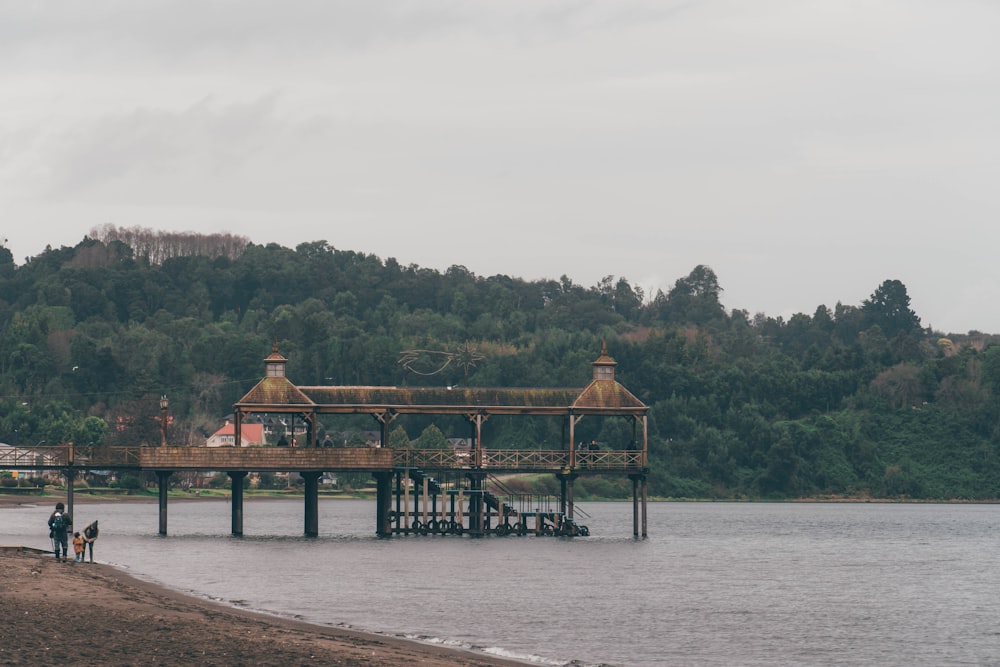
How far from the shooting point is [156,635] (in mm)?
40500

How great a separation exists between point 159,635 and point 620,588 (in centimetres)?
3004

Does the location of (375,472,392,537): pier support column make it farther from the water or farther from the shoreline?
the shoreline

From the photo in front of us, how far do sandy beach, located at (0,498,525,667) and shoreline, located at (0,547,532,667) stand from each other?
2 centimetres

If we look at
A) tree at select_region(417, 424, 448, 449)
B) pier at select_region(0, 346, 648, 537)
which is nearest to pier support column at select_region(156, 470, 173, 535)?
pier at select_region(0, 346, 648, 537)

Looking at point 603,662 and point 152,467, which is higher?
point 152,467

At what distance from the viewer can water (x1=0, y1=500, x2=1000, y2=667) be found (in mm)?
49844

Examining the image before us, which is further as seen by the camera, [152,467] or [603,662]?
[152,467]

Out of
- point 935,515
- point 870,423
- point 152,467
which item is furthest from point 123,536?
point 870,423

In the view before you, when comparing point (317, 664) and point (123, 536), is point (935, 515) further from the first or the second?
point (317, 664)

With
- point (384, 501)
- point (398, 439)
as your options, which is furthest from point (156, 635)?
point (398, 439)

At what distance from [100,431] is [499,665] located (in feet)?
450

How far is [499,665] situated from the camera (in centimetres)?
4194

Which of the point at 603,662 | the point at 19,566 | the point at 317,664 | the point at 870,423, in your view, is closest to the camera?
the point at 317,664

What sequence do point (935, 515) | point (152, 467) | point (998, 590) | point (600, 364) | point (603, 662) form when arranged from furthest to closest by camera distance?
point (935, 515) → point (600, 364) → point (152, 467) → point (998, 590) → point (603, 662)
